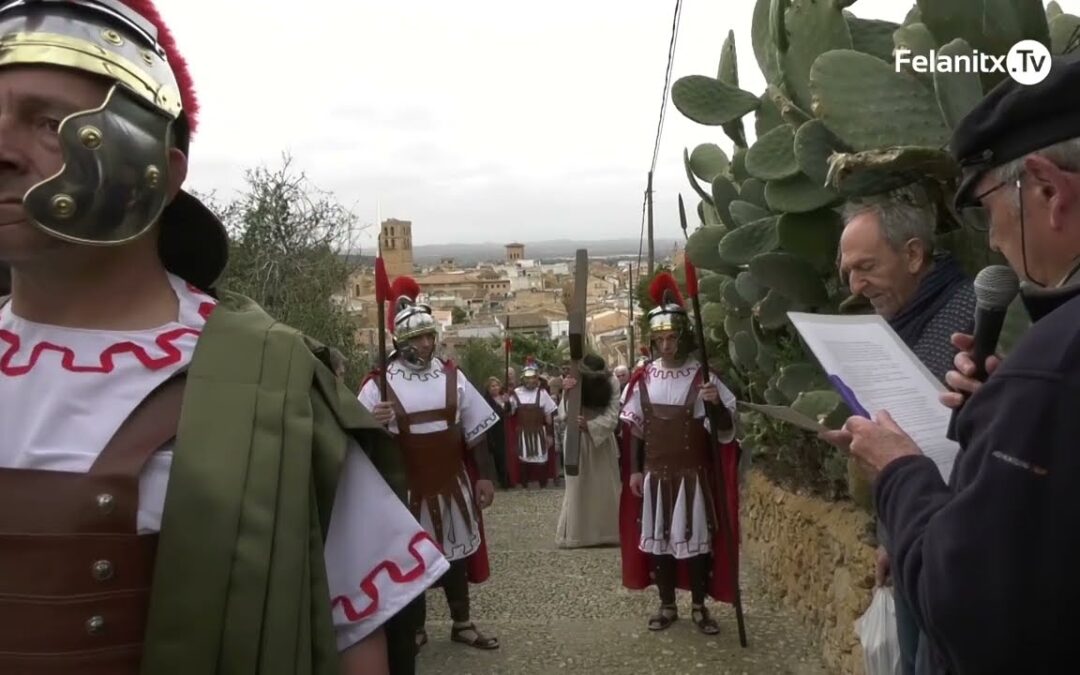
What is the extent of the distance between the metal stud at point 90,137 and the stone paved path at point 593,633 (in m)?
3.96

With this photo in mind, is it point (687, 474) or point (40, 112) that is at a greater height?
point (40, 112)

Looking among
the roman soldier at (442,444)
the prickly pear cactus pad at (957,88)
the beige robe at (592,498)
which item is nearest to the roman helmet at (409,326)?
the roman soldier at (442,444)

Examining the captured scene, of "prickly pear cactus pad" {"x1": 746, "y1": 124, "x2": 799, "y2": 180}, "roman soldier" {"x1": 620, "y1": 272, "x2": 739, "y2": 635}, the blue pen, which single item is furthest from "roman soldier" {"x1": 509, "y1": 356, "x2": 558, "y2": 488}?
the blue pen

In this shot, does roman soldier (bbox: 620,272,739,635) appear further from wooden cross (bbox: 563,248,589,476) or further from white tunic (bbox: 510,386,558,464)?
white tunic (bbox: 510,386,558,464)

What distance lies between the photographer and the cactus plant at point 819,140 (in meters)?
2.79

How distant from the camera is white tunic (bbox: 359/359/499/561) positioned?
16.3ft

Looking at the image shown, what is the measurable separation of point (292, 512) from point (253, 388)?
0.19 meters

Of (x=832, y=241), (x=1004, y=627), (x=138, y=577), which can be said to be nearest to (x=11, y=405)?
(x=138, y=577)

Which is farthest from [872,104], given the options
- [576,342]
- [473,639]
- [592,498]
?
[592,498]

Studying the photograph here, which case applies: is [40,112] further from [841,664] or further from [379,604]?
[841,664]

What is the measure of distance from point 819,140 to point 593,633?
314cm

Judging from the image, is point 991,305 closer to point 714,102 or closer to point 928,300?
point 928,300

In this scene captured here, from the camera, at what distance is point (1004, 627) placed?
1140 mm

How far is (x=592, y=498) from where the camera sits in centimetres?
788
